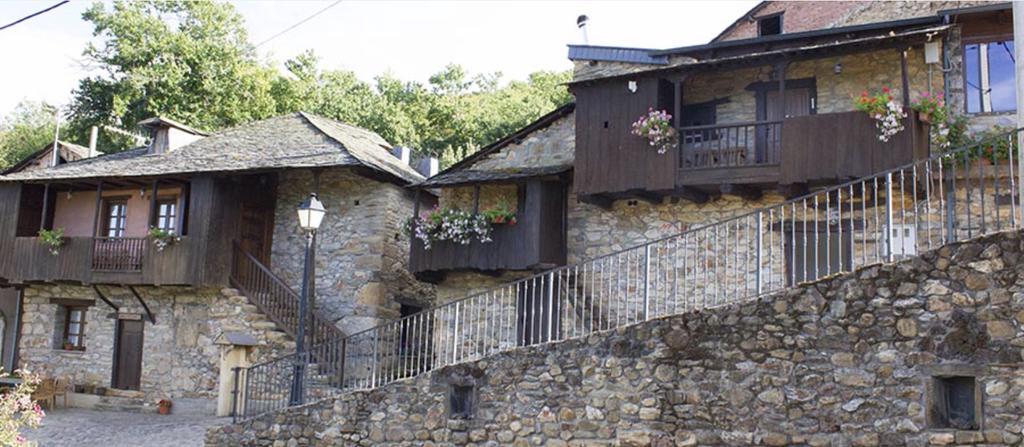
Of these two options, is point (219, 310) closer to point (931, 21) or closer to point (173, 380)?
point (173, 380)

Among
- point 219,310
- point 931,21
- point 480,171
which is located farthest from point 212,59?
point 931,21

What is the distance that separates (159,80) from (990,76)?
1018 inches

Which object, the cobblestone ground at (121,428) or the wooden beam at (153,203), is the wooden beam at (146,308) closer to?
the wooden beam at (153,203)

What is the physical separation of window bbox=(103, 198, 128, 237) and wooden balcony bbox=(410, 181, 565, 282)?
842cm

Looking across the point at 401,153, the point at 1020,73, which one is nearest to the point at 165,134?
the point at 401,153

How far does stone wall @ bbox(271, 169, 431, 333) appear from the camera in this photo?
709 inches

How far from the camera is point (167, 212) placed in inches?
746

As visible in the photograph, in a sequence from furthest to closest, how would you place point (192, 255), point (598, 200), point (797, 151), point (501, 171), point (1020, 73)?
1. point (192, 255)
2. point (501, 171)
3. point (598, 200)
4. point (797, 151)
5. point (1020, 73)

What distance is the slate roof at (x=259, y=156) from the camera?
17750 millimetres

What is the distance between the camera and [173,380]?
17.7 m

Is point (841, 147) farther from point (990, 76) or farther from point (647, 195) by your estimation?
point (647, 195)

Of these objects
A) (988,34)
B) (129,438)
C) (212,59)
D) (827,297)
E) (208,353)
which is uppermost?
(212,59)

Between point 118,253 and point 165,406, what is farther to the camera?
point 118,253

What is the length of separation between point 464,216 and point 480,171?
4.29ft
